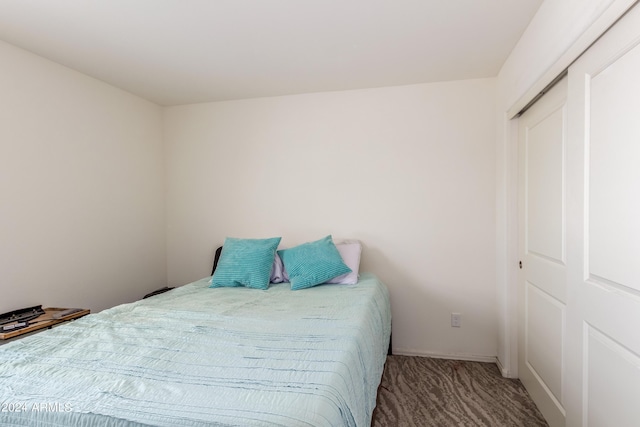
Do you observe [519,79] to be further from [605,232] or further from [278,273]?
[278,273]

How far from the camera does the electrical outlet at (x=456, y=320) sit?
2758 mm

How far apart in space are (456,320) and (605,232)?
67.5 inches

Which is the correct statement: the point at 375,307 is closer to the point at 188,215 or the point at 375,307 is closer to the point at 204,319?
the point at 204,319

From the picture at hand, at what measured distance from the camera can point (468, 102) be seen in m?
2.71

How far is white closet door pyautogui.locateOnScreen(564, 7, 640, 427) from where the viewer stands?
3.64 ft

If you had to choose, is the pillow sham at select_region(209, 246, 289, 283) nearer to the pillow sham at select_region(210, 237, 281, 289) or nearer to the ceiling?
the pillow sham at select_region(210, 237, 281, 289)

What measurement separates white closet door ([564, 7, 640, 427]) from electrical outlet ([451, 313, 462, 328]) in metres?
1.19

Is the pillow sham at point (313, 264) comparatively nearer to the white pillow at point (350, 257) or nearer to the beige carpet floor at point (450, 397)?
the white pillow at point (350, 257)

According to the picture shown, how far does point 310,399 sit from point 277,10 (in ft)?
6.01

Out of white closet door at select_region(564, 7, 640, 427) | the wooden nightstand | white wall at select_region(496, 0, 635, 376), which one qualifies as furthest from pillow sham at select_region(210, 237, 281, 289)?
white closet door at select_region(564, 7, 640, 427)

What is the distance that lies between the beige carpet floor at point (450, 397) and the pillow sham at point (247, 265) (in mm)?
1190

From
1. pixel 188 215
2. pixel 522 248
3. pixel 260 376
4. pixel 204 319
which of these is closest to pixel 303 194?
→ pixel 188 215

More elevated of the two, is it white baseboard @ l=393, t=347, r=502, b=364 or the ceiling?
the ceiling

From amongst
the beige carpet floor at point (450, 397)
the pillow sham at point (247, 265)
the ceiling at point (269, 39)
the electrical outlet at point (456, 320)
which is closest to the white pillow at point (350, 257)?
the pillow sham at point (247, 265)
